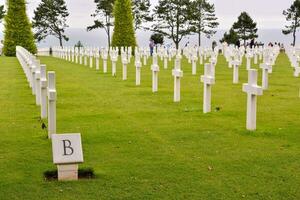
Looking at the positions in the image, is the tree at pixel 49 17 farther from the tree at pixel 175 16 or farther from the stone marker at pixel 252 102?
the stone marker at pixel 252 102

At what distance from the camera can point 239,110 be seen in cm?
1114

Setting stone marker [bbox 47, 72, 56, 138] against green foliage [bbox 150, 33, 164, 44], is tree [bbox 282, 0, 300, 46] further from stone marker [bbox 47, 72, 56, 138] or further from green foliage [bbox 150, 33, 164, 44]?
stone marker [bbox 47, 72, 56, 138]

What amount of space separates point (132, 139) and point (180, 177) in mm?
2086

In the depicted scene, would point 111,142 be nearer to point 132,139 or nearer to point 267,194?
point 132,139

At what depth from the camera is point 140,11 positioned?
6962cm

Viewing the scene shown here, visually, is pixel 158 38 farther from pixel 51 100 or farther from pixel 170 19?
pixel 51 100

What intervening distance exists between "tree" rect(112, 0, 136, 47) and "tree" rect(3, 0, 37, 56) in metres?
7.02

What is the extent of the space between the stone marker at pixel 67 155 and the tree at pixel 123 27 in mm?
39787

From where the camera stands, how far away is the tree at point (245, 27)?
72312mm

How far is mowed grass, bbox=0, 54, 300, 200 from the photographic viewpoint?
5.68 m

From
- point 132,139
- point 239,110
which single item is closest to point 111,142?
point 132,139

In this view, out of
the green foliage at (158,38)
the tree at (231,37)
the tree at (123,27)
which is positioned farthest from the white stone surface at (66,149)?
the tree at (231,37)

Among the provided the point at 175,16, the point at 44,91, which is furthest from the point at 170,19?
the point at 44,91

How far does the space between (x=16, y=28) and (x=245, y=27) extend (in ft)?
123
